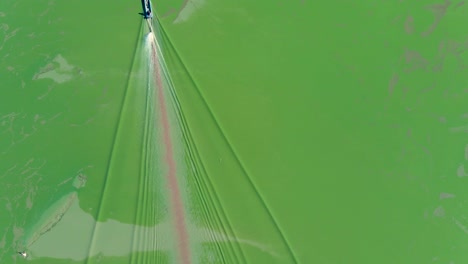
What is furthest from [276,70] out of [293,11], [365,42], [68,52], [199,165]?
[68,52]

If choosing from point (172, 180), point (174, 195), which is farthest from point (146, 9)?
point (174, 195)

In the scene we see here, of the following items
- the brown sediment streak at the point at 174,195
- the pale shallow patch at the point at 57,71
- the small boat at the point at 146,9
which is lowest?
the brown sediment streak at the point at 174,195

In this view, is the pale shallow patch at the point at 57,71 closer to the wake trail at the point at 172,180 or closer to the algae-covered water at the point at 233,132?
the algae-covered water at the point at 233,132

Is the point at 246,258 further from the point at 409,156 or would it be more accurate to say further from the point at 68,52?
the point at 68,52

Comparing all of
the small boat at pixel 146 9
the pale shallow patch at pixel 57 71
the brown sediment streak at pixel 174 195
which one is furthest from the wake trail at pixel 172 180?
the pale shallow patch at pixel 57 71

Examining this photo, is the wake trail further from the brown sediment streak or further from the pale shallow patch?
the pale shallow patch

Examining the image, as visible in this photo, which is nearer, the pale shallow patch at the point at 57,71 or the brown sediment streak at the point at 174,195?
the brown sediment streak at the point at 174,195
